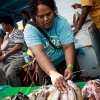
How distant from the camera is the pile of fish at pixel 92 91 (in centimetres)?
105

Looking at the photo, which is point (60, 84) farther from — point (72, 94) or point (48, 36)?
point (48, 36)

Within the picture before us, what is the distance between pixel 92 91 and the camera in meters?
1.08

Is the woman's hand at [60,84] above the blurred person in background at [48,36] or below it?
below

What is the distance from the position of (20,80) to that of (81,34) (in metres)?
1.45

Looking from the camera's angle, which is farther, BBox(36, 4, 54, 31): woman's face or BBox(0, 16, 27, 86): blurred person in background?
BBox(0, 16, 27, 86): blurred person in background

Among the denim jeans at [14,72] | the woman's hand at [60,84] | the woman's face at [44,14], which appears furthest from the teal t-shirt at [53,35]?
the denim jeans at [14,72]

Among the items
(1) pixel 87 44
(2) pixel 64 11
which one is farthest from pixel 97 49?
(2) pixel 64 11

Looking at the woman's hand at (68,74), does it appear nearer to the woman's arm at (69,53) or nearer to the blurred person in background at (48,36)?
the blurred person in background at (48,36)

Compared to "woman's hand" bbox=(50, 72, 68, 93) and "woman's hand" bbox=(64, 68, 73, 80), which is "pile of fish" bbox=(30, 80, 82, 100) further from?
"woman's hand" bbox=(64, 68, 73, 80)

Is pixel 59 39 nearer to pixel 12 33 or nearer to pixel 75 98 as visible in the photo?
pixel 75 98

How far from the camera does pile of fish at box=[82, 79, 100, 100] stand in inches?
41.5

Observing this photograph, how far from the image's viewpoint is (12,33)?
11.4 ft

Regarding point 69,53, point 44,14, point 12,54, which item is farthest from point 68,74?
point 12,54

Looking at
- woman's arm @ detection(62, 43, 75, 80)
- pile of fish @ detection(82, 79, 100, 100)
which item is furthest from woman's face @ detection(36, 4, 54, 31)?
pile of fish @ detection(82, 79, 100, 100)
